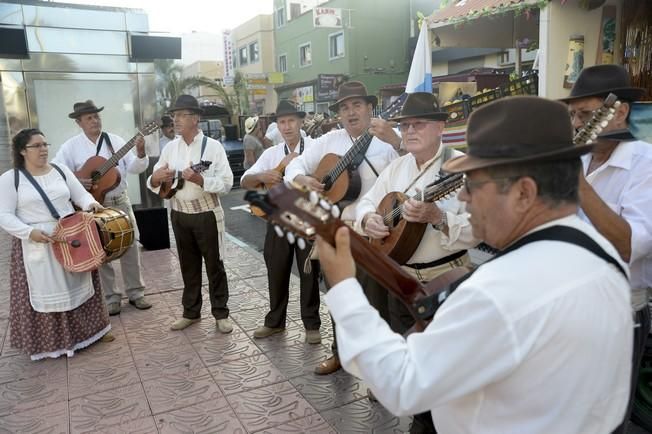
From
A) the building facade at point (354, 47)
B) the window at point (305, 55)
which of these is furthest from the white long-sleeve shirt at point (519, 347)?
the window at point (305, 55)

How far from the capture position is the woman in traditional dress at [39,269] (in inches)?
167

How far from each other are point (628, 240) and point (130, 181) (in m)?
7.60

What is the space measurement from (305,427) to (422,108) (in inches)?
83.9

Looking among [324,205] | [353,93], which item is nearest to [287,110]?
[353,93]

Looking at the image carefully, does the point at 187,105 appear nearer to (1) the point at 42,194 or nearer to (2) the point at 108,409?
(1) the point at 42,194

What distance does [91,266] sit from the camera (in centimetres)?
430

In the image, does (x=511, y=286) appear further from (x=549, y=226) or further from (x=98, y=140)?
(x=98, y=140)

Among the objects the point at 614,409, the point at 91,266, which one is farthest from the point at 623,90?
the point at 91,266

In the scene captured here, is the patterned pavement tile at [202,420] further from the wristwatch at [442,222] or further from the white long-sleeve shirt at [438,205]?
the wristwatch at [442,222]

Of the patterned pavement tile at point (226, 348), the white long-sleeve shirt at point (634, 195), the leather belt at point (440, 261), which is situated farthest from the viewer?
the patterned pavement tile at point (226, 348)

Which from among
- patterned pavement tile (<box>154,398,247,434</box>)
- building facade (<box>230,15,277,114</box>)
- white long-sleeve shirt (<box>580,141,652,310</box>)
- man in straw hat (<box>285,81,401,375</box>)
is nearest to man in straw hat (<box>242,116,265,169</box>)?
man in straw hat (<box>285,81,401,375</box>)

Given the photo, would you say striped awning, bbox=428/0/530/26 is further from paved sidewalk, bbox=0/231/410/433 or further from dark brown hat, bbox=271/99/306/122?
paved sidewalk, bbox=0/231/410/433

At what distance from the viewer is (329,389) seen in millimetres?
3766

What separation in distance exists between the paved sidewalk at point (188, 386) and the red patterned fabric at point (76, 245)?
2.78ft
